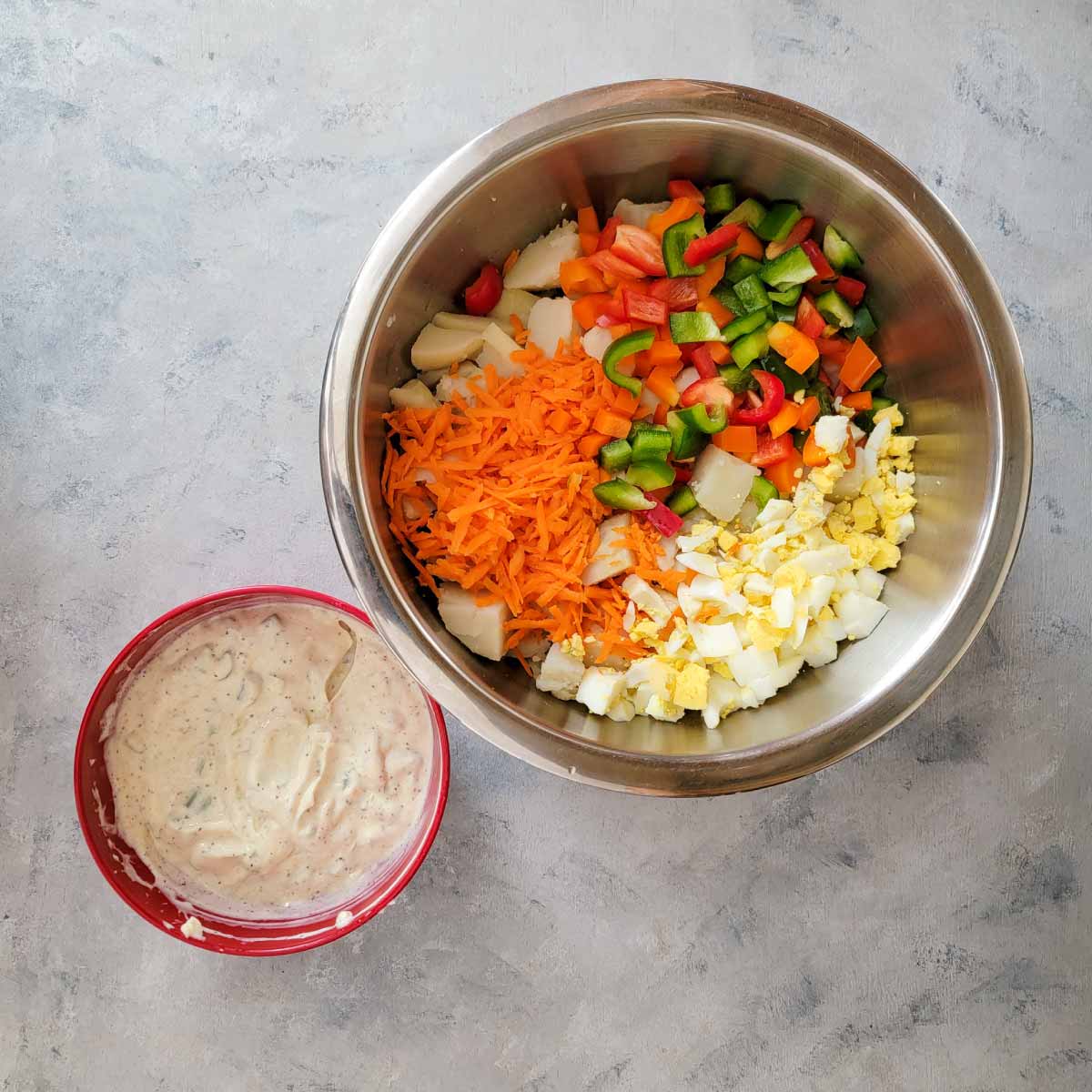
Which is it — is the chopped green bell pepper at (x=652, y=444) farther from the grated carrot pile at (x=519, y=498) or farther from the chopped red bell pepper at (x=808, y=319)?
the chopped red bell pepper at (x=808, y=319)

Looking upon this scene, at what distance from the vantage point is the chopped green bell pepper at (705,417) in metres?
1.61

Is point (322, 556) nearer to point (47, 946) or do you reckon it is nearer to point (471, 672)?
point (471, 672)

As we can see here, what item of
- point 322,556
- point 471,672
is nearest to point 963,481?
point 471,672

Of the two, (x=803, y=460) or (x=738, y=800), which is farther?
(x=738, y=800)

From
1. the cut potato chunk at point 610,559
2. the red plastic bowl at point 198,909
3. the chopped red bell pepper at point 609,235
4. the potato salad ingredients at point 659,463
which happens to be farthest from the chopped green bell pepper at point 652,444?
the red plastic bowl at point 198,909

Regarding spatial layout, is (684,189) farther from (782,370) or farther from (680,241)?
(782,370)

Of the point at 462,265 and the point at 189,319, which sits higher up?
the point at 462,265

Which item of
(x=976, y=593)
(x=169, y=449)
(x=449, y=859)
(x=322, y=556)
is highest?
(x=976, y=593)

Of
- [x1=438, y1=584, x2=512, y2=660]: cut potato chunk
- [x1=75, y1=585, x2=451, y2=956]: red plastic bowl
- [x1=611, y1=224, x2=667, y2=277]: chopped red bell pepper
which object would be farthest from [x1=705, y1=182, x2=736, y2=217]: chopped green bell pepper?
[x1=75, y1=585, x2=451, y2=956]: red plastic bowl

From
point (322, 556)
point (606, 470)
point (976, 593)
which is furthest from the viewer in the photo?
point (322, 556)

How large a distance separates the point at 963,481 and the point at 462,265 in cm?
95

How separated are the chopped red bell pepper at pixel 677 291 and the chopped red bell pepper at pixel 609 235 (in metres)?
0.12

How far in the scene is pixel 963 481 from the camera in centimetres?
155

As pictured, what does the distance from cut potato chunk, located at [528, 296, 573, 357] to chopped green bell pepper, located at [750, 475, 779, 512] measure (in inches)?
16.5
